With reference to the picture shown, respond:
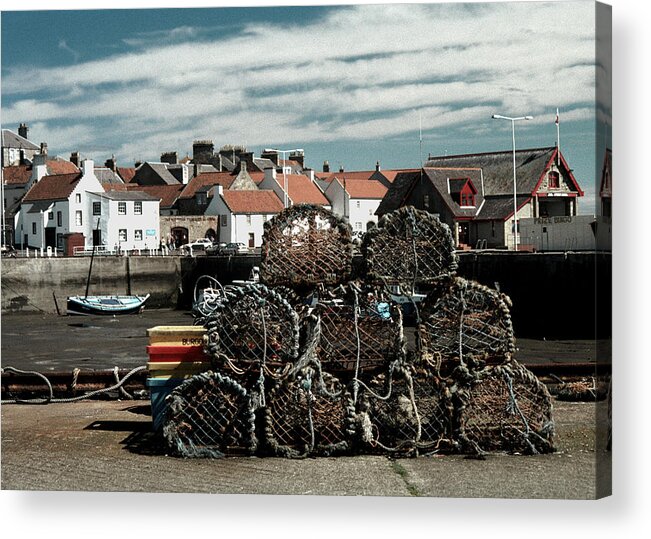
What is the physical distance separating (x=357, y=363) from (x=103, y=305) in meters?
24.3

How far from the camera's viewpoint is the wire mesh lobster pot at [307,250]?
22.3 ft

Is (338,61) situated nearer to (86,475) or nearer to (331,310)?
(331,310)

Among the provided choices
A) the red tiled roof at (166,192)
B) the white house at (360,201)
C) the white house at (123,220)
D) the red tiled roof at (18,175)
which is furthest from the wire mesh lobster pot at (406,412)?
the white house at (360,201)

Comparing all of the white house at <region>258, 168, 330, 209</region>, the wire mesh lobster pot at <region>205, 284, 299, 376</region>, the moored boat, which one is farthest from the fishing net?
the white house at <region>258, 168, 330, 209</region>

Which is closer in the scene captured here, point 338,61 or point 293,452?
point 293,452

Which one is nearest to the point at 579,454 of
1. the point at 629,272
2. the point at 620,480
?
the point at 620,480

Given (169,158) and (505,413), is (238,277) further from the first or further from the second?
(505,413)

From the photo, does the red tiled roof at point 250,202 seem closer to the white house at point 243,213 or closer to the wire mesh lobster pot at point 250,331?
the white house at point 243,213

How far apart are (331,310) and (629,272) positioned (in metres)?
1.96

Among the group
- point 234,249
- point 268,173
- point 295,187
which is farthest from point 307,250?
point 268,173

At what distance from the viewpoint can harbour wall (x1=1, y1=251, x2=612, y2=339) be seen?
21.0 meters

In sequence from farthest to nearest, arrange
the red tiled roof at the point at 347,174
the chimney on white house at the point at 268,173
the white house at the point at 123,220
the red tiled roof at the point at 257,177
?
1. the red tiled roof at the point at 347,174
2. the red tiled roof at the point at 257,177
3. the chimney on white house at the point at 268,173
4. the white house at the point at 123,220

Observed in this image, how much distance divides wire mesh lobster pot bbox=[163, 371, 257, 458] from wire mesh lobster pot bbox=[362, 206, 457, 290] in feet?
3.81

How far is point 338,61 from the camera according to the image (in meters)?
8.27
